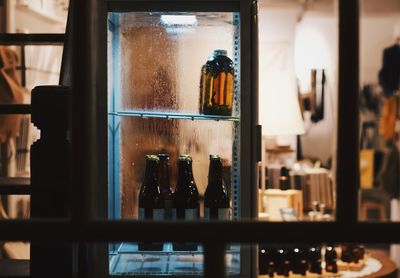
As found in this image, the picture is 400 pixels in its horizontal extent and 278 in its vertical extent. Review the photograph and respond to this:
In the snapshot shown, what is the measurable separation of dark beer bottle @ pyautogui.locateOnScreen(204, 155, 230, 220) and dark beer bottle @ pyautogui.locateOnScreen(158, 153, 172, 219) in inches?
6.4

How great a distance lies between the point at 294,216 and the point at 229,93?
3.78 ft

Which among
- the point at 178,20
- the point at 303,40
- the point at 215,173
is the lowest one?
the point at 215,173

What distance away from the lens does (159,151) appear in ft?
7.39

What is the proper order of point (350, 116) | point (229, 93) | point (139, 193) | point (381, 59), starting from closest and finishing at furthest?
point (350, 116), point (229, 93), point (139, 193), point (381, 59)

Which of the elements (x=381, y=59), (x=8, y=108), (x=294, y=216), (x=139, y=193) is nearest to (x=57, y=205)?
(x=8, y=108)

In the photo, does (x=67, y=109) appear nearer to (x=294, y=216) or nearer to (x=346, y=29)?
(x=346, y=29)

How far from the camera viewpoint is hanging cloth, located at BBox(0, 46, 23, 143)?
3582 millimetres

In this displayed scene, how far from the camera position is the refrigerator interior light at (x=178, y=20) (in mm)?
2180

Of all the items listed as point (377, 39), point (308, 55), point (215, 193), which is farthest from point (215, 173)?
point (377, 39)

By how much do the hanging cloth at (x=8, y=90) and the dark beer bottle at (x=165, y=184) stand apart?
1.57 m

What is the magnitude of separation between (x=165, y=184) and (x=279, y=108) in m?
0.85

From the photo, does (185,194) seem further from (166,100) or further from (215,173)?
(166,100)

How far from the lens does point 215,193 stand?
8.02ft

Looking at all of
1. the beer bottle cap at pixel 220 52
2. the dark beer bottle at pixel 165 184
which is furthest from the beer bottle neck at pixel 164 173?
the beer bottle cap at pixel 220 52
